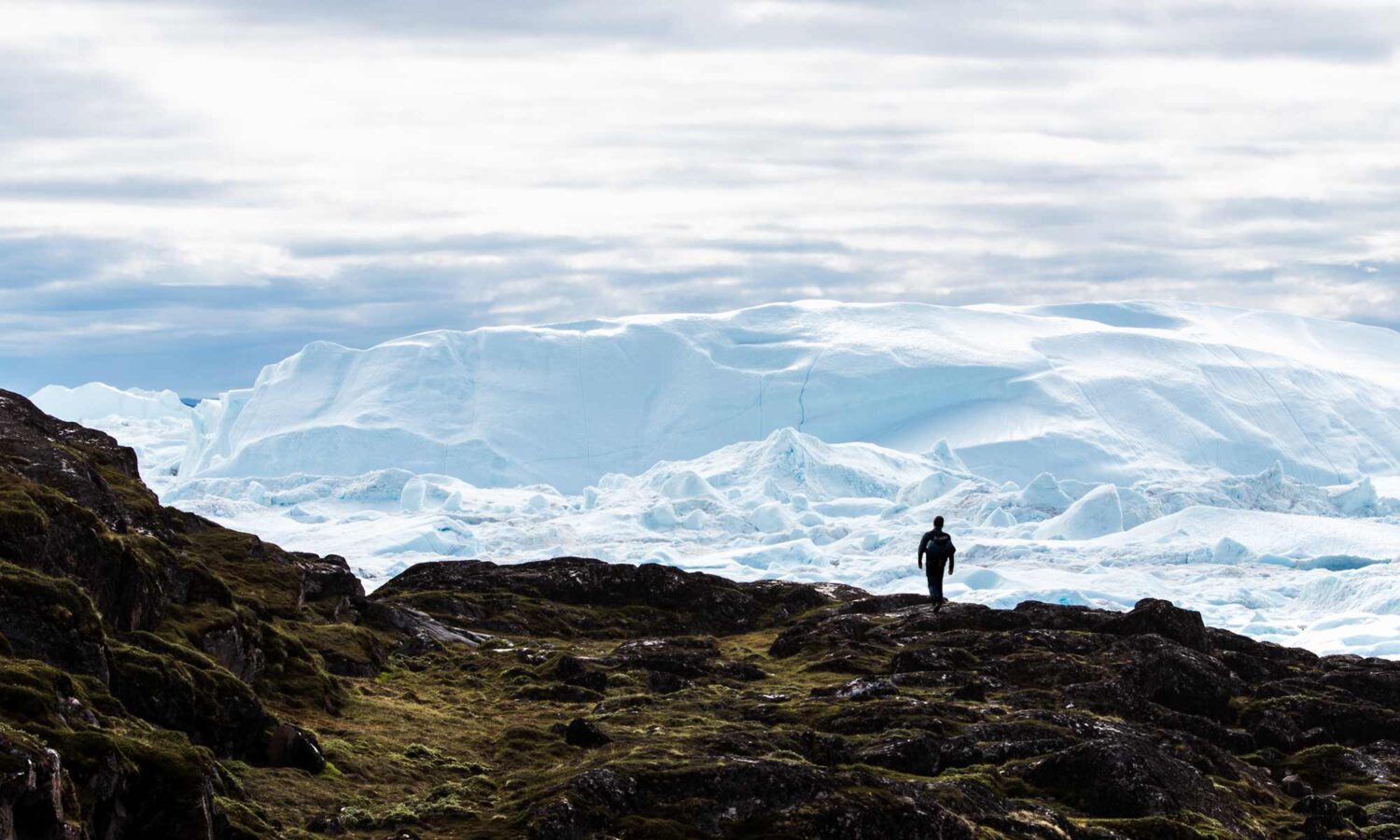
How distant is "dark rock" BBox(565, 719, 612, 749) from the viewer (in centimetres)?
1970

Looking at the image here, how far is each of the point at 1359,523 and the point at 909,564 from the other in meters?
34.3

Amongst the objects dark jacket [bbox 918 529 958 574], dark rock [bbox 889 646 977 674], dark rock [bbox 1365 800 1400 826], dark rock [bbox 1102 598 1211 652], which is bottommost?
dark rock [bbox 1365 800 1400 826]

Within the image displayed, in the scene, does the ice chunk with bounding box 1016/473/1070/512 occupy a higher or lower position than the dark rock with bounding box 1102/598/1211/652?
higher

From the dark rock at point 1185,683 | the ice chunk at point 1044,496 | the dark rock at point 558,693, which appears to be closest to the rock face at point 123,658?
the dark rock at point 558,693

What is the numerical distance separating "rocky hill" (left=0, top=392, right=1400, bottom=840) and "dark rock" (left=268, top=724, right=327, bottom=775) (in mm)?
34

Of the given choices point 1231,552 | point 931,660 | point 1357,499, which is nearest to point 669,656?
point 931,660

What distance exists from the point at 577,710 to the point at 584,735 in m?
2.92

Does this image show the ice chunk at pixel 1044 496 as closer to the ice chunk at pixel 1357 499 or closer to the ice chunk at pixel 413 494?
the ice chunk at pixel 1357 499

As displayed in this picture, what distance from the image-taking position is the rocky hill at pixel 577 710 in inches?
588

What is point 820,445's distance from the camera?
442ft

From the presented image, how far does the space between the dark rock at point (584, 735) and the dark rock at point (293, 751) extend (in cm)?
376

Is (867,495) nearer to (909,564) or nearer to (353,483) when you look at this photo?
(909,564)

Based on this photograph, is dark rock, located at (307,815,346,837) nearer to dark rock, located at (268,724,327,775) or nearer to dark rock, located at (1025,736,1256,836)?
dark rock, located at (268,724,327,775)

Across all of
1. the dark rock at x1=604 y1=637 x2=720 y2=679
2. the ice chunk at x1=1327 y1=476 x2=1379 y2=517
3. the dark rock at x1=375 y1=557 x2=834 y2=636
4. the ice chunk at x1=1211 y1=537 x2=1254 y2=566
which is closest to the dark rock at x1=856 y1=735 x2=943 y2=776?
the dark rock at x1=604 y1=637 x2=720 y2=679
